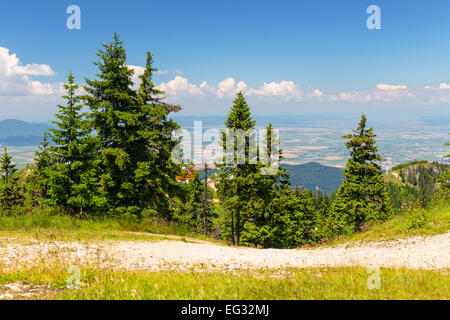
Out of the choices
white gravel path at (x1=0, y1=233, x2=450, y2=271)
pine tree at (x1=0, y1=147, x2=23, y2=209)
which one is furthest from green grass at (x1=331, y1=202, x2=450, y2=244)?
pine tree at (x1=0, y1=147, x2=23, y2=209)

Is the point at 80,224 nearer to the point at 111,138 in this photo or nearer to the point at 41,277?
the point at 111,138

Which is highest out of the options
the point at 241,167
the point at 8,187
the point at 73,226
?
the point at 241,167

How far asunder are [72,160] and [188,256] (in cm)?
1233

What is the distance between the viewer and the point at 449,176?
28.3m

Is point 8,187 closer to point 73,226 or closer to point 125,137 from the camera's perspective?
point 125,137

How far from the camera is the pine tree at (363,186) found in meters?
25.4

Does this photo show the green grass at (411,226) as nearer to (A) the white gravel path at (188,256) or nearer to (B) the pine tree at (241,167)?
(A) the white gravel path at (188,256)

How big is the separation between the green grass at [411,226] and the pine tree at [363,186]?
893cm

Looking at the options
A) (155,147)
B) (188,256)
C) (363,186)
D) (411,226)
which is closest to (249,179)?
(155,147)

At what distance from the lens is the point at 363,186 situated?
25734 millimetres

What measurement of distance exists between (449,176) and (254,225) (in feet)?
73.4
